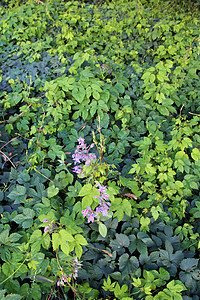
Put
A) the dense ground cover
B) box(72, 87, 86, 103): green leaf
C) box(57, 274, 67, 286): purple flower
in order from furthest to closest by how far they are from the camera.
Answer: box(72, 87, 86, 103): green leaf < the dense ground cover < box(57, 274, 67, 286): purple flower

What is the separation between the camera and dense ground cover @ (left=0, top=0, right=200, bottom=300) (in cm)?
151

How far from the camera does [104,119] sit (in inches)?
98.0

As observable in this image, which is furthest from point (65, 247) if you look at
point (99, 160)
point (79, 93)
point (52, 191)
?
point (79, 93)

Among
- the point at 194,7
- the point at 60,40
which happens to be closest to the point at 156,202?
the point at 60,40

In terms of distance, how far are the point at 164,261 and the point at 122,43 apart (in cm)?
338

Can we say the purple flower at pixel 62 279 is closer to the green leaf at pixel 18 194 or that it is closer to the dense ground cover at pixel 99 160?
the dense ground cover at pixel 99 160

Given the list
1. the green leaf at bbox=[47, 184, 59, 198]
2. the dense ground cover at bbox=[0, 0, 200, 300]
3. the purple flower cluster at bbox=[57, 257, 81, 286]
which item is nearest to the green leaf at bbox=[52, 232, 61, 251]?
the dense ground cover at bbox=[0, 0, 200, 300]

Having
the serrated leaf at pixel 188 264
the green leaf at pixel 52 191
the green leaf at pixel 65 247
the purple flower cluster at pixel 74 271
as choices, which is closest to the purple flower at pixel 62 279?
the purple flower cluster at pixel 74 271

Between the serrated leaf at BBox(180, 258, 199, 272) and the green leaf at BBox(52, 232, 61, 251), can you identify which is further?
the serrated leaf at BBox(180, 258, 199, 272)

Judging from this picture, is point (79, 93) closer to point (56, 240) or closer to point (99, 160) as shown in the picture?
point (99, 160)

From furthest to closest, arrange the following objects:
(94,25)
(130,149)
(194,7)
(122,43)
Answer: (194,7) → (94,25) → (122,43) → (130,149)

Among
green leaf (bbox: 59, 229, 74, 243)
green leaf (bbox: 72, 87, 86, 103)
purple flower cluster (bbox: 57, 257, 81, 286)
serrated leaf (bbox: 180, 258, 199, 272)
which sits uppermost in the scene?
green leaf (bbox: 72, 87, 86, 103)

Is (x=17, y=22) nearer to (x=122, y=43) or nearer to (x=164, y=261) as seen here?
(x=122, y=43)

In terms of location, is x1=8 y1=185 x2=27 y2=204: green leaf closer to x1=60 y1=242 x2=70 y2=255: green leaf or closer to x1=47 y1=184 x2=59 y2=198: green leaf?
x1=47 y1=184 x2=59 y2=198: green leaf
